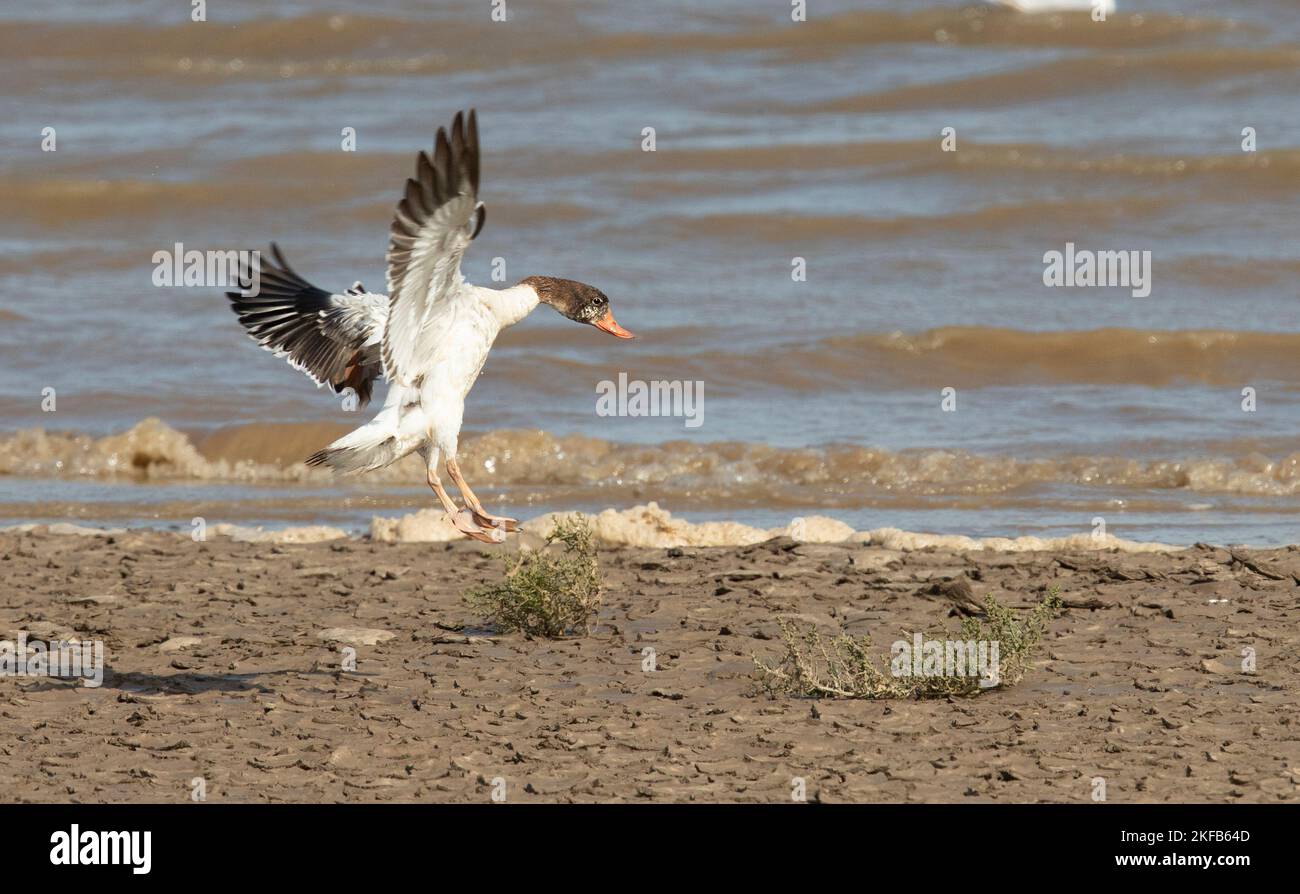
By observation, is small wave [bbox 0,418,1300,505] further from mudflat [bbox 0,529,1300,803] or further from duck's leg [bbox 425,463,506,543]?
duck's leg [bbox 425,463,506,543]

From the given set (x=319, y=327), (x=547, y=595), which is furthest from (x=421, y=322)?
(x=547, y=595)

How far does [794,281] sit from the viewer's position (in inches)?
693

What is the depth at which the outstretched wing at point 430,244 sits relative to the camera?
239 inches

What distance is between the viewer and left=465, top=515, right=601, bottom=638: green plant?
7621 millimetres

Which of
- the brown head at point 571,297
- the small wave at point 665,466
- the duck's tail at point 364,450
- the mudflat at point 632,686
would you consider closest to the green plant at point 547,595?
the mudflat at point 632,686

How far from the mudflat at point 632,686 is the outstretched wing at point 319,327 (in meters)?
1.24

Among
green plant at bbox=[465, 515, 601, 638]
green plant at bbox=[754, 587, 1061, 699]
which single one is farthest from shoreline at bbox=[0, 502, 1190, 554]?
green plant at bbox=[754, 587, 1061, 699]

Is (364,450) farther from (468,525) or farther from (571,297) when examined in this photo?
(571,297)

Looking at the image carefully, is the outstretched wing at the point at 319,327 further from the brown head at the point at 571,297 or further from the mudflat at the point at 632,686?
the mudflat at the point at 632,686

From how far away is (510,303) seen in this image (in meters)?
7.23

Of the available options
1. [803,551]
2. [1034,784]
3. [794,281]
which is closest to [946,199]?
[794,281]

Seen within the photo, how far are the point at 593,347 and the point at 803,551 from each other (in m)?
6.77

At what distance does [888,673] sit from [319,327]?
3.17 metres

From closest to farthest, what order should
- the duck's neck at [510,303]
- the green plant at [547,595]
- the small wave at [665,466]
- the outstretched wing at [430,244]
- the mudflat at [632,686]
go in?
the mudflat at [632,686] → the outstretched wing at [430,244] → the duck's neck at [510,303] → the green plant at [547,595] → the small wave at [665,466]
